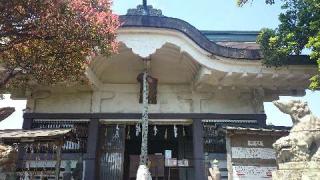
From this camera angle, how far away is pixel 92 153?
1376 cm

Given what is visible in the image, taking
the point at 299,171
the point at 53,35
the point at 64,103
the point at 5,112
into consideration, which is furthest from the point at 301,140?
the point at 5,112

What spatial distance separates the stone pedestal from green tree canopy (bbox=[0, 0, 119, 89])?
17.6 ft

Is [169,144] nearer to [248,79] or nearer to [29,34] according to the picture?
[248,79]

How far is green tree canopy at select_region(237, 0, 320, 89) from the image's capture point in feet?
40.8

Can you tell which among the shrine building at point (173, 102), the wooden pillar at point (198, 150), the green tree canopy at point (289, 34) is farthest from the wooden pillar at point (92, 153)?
the green tree canopy at point (289, 34)

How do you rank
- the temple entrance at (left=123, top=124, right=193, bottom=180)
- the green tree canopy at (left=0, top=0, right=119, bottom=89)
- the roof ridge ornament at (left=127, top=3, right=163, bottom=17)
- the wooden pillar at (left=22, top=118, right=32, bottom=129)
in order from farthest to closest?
the roof ridge ornament at (left=127, top=3, right=163, bottom=17) → the wooden pillar at (left=22, top=118, right=32, bottom=129) → the temple entrance at (left=123, top=124, right=193, bottom=180) → the green tree canopy at (left=0, top=0, right=119, bottom=89)

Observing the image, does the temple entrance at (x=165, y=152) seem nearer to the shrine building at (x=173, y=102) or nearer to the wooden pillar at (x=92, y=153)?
the shrine building at (x=173, y=102)

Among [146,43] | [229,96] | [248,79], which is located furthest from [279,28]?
[146,43]

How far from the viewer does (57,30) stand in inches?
321

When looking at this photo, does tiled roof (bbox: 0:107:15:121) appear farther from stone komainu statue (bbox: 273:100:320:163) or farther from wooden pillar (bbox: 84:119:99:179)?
stone komainu statue (bbox: 273:100:320:163)

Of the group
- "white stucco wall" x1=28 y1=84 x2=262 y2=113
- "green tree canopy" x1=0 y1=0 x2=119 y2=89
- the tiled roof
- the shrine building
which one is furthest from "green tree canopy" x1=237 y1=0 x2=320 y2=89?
the tiled roof

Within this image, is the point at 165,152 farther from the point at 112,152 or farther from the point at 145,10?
the point at 145,10

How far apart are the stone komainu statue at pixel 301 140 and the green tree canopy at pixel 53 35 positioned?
5.21 m

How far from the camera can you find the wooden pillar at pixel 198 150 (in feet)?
45.2
